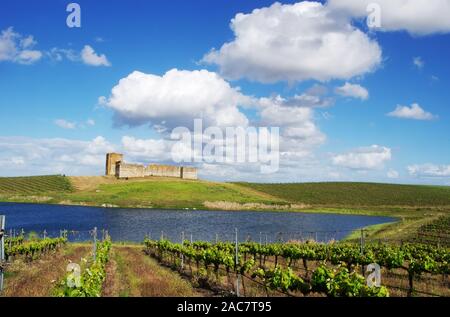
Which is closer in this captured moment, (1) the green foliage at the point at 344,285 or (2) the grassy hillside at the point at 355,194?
(1) the green foliage at the point at 344,285

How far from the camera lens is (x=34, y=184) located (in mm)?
160375

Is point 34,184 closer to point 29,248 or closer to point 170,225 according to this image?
point 170,225

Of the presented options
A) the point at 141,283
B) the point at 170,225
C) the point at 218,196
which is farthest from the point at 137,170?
the point at 141,283

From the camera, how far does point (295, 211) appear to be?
12681 cm

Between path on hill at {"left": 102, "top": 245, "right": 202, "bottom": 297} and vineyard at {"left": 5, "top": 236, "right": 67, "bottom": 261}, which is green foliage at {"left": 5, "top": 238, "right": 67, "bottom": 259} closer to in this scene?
vineyard at {"left": 5, "top": 236, "right": 67, "bottom": 261}

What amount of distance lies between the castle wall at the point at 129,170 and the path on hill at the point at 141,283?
152 metres

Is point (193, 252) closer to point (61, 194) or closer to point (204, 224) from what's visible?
point (204, 224)

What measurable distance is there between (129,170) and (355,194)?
9801cm

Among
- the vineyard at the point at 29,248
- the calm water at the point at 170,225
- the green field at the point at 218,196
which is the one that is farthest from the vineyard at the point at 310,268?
the green field at the point at 218,196

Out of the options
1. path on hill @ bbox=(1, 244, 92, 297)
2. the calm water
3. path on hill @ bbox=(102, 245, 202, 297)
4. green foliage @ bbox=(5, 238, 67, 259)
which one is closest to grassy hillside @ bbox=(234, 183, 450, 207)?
the calm water

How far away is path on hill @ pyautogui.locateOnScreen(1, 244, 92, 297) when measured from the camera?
2167cm

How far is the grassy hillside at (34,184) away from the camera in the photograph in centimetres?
14750

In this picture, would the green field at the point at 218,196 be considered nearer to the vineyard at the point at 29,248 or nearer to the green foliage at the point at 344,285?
the vineyard at the point at 29,248
